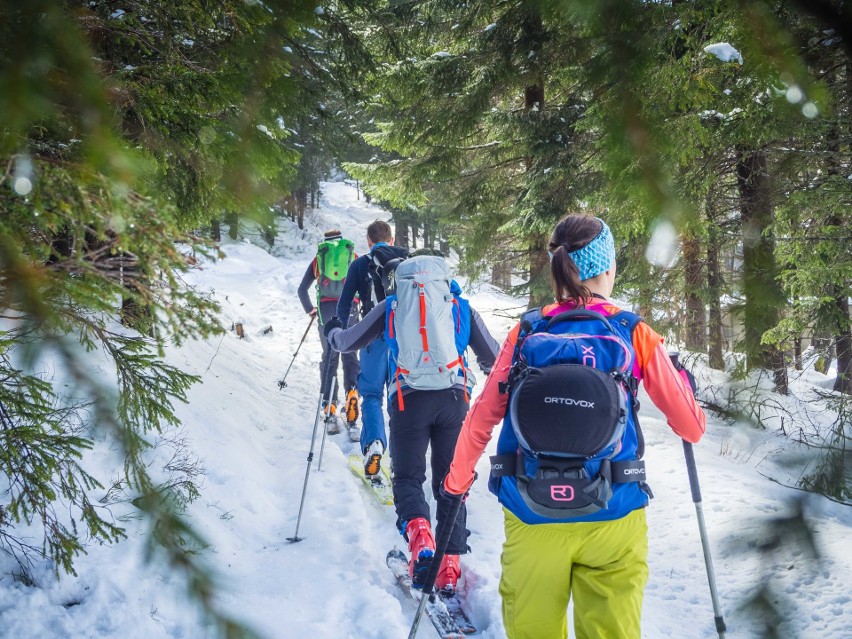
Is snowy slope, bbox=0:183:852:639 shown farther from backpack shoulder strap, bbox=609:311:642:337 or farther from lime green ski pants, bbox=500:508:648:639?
backpack shoulder strap, bbox=609:311:642:337

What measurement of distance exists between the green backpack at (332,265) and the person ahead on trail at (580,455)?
5.50 metres

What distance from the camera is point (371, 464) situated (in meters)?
5.47

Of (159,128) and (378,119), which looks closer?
(159,128)

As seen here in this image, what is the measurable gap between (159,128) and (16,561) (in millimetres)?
2787

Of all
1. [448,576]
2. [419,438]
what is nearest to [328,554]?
[448,576]

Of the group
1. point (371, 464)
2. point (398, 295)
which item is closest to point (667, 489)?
point (371, 464)

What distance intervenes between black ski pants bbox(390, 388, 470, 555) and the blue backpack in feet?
5.14

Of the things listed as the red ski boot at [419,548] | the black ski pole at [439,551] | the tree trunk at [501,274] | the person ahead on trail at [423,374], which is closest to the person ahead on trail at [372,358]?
the person ahead on trail at [423,374]

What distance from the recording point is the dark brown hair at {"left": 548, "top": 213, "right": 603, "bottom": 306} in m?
2.41

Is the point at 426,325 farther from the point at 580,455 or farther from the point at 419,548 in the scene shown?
the point at 580,455

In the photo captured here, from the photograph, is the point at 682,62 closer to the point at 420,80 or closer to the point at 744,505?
the point at 744,505

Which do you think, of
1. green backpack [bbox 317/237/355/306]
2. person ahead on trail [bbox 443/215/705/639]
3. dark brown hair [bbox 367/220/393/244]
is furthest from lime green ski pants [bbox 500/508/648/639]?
green backpack [bbox 317/237/355/306]

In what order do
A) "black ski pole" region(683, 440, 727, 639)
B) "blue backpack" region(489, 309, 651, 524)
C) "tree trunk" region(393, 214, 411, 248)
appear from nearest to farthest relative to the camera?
"blue backpack" region(489, 309, 651, 524) → "black ski pole" region(683, 440, 727, 639) → "tree trunk" region(393, 214, 411, 248)

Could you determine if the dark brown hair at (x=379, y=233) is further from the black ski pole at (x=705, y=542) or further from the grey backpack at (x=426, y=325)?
the black ski pole at (x=705, y=542)
